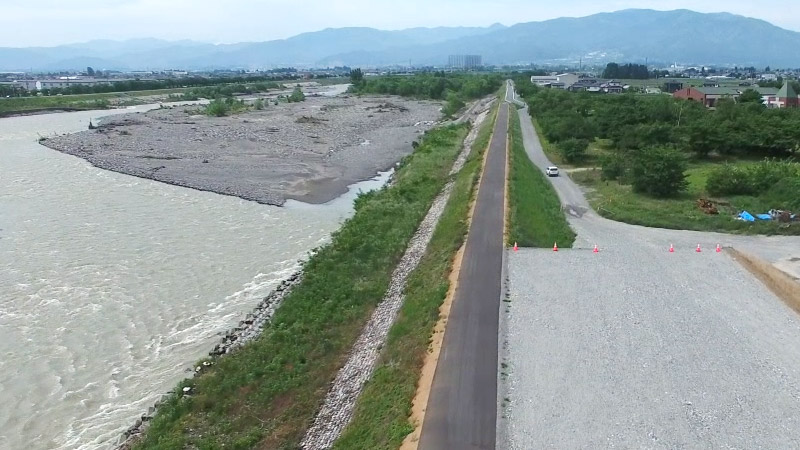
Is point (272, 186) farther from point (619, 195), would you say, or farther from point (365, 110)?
point (365, 110)

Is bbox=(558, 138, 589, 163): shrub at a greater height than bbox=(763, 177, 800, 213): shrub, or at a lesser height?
greater

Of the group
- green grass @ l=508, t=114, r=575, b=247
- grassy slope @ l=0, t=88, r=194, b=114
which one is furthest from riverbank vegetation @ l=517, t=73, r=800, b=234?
grassy slope @ l=0, t=88, r=194, b=114

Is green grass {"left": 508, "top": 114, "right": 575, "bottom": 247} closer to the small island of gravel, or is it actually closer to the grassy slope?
the small island of gravel

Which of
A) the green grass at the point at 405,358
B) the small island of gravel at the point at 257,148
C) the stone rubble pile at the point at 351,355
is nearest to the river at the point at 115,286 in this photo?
the stone rubble pile at the point at 351,355

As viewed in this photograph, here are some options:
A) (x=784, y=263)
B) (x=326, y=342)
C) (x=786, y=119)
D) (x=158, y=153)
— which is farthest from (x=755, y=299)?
(x=158, y=153)

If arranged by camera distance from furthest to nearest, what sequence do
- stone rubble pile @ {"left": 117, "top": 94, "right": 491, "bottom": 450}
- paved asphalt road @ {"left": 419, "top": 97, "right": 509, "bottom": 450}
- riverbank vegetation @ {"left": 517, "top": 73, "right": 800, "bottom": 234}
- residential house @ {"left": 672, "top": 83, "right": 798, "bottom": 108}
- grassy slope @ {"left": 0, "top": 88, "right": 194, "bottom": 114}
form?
grassy slope @ {"left": 0, "top": 88, "right": 194, "bottom": 114} < residential house @ {"left": 672, "top": 83, "right": 798, "bottom": 108} < riverbank vegetation @ {"left": 517, "top": 73, "right": 800, "bottom": 234} < stone rubble pile @ {"left": 117, "top": 94, "right": 491, "bottom": 450} < paved asphalt road @ {"left": 419, "top": 97, "right": 509, "bottom": 450}

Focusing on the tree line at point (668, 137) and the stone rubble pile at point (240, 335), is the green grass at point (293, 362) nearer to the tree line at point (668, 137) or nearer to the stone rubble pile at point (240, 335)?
the stone rubble pile at point (240, 335)
